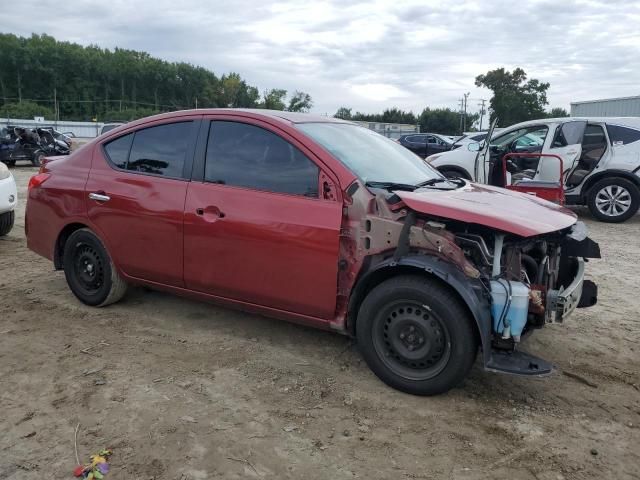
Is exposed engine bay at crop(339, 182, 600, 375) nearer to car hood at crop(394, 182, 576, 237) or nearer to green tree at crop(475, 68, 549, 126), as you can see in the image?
car hood at crop(394, 182, 576, 237)

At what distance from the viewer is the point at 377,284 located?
11.0 feet

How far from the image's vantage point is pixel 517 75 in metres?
69.2

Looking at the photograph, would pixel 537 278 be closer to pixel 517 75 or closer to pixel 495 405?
pixel 495 405

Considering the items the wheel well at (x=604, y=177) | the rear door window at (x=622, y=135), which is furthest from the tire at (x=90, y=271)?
the rear door window at (x=622, y=135)

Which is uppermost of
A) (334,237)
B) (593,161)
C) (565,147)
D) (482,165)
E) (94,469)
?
(565,147)

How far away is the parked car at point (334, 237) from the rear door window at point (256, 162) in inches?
0.4

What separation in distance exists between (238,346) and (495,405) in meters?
1.82

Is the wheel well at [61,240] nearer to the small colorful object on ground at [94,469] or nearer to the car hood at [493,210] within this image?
the small colorful object on ground at [94,469]

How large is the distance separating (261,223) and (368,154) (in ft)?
3.20

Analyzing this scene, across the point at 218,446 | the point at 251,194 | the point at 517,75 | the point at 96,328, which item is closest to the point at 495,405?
the point at 218,446

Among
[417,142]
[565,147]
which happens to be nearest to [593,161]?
[565,147]

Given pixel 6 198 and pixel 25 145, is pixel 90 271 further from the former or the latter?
Result: pixel 25 145

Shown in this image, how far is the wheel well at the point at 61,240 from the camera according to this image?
4.59 meters

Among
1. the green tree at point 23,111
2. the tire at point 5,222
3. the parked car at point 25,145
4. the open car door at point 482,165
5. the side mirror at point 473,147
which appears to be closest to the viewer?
the tire at point 5,222
